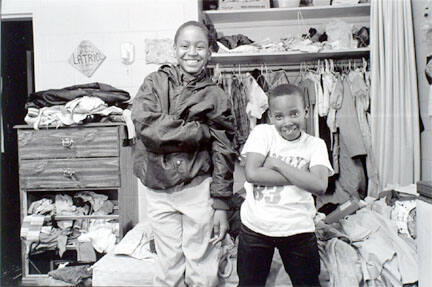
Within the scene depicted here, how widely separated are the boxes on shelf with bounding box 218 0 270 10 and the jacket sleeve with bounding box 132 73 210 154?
162 cm

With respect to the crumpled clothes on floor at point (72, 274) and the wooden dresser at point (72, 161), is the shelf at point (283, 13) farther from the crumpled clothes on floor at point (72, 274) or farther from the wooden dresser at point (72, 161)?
the crumpled clothes on floor at point (72, 274)

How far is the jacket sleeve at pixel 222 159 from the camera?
61.9 inches

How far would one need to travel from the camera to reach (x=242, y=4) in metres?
2.96

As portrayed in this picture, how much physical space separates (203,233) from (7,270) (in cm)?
173

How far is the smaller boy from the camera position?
4.61ft

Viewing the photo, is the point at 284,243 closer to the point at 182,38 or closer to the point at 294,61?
the point at 182,38

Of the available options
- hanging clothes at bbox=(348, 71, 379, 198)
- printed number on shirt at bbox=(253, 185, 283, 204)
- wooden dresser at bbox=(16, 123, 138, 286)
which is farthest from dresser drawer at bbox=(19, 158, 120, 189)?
hanging clothes at bbox=(348, 71, 379, 198)

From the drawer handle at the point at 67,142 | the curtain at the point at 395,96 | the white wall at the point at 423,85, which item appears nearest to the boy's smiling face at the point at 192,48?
the drawer handle at the point at 67,142

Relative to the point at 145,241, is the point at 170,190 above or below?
above

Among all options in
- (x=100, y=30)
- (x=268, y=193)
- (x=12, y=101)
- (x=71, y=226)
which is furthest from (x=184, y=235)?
(x=12, y=101)

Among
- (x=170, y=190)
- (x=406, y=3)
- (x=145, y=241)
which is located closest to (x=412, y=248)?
(x=170, y=190)

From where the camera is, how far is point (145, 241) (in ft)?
6.57

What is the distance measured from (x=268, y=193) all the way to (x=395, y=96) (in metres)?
1.62

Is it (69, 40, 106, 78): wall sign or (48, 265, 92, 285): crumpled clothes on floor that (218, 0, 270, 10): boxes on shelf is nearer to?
(69, 40, 106, 78): wall sign
